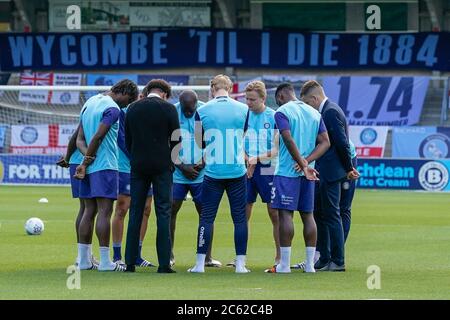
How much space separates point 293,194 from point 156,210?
1.68 meters

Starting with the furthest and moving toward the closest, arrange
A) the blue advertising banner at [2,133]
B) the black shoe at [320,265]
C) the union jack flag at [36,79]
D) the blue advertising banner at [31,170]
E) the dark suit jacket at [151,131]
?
1. the union jack flag at [36,79]
2. the blue advertising banner at [2,133]
3. the blue advertising banner at [31,170]
4. the black shoe at [320,265]
5. the dark suit jacket at [151,131]

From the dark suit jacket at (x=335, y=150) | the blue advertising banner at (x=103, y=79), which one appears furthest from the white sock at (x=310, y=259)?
the blue advertising banner at (x=103, y=79)

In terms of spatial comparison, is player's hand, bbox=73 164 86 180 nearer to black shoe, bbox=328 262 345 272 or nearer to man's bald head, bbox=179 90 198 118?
man's bald head, bbox=179 90 198 118

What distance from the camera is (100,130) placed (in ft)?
46.8

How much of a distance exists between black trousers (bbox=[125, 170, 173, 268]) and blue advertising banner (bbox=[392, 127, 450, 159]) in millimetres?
28011

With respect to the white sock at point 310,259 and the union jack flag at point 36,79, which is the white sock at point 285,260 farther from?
the union jack flag at point 36,79

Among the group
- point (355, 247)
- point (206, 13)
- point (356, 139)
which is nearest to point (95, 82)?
point (206, 13)

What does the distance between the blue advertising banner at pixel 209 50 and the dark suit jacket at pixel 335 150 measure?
1339 inches

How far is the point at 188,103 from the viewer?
51.2 ft

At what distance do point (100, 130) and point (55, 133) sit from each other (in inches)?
1116

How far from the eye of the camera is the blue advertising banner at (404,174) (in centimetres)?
3588

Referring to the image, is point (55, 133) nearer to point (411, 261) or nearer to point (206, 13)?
point (206, 13)

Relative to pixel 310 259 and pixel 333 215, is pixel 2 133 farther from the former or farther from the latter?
pixel 310 259

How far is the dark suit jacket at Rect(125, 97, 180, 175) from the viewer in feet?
45.8
